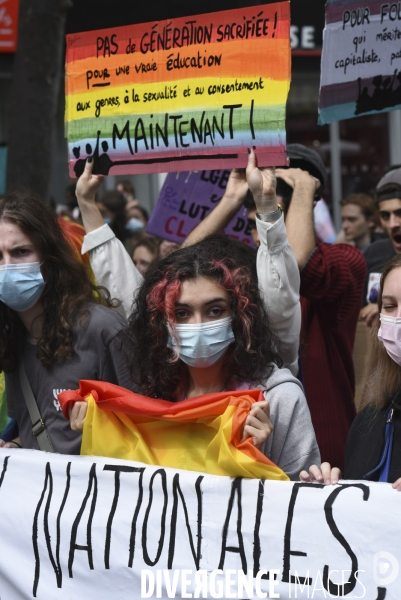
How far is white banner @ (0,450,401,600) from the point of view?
2559 mm

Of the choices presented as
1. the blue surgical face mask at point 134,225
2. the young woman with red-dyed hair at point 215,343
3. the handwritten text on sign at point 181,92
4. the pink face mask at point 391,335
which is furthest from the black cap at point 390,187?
the blue surgical face mask at point 134,225

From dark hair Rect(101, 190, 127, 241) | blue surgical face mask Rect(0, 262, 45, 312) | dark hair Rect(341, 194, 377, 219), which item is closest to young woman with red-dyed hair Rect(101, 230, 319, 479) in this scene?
blue surgical face mask Rect(0, 262, 45, 312)

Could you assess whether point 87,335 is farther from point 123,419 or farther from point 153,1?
point 153,1

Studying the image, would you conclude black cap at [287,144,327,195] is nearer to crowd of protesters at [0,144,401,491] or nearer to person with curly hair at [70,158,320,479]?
crowd of protesters at [0,144,401,491]

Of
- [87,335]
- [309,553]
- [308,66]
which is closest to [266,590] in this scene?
[309,553]

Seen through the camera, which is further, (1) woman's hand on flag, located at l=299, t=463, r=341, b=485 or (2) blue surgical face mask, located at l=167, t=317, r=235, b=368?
(2) blue surgical face mask, located at l=167, t=317, r=235, b=368

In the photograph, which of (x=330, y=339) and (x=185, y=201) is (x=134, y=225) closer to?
(x=185, y=201)

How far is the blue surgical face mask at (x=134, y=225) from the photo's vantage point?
8.63m

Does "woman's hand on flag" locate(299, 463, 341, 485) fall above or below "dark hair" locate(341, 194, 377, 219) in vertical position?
below

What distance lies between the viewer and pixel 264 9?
328 cm

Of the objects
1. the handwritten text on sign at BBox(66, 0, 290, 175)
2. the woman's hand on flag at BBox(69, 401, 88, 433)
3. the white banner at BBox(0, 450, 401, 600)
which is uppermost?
the handwritten text on sign at BBox(66, 0, 290, 175)

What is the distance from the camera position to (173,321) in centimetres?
297

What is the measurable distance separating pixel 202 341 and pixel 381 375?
0.57m

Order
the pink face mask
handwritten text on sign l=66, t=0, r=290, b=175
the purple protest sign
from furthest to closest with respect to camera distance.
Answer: the purple protest sign → handwritten text on sign l=66, t=0, r=290, b=175 → the pink face mask
